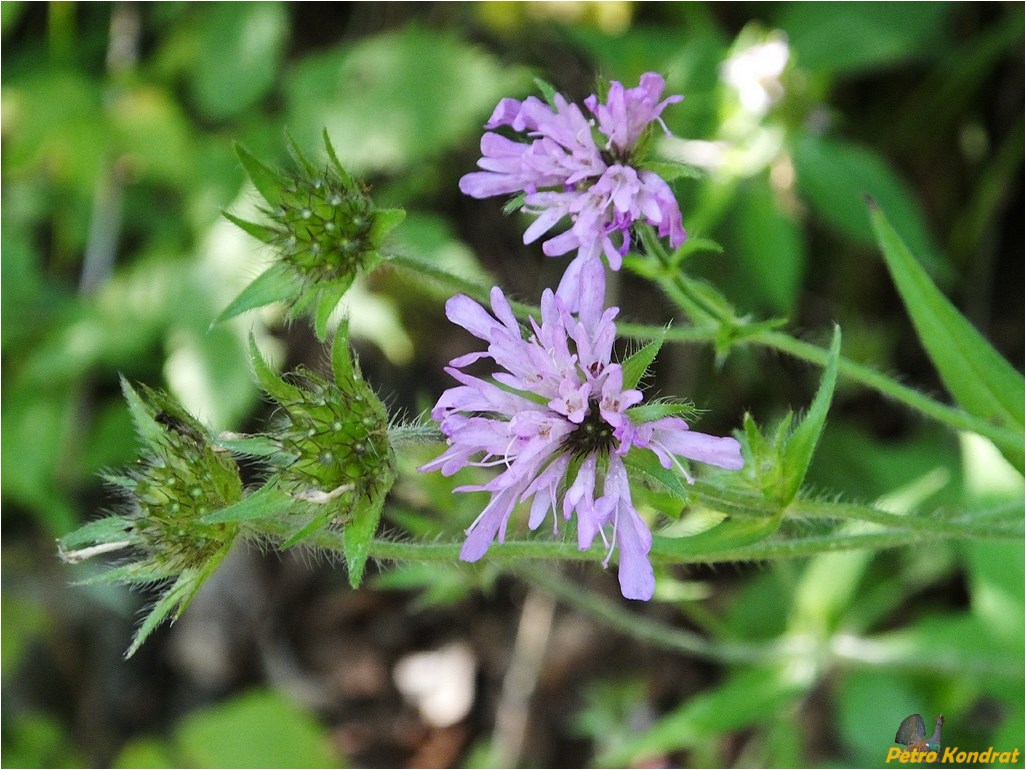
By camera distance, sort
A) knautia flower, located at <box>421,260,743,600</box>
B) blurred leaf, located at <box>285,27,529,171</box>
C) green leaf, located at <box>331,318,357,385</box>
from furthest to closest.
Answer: blurred leaf, located at <box>285,27,529,171</box> < green leaf, located at <box>331,318,357,385</box> < knautia flower, located at <box>421,260,743,600</box>

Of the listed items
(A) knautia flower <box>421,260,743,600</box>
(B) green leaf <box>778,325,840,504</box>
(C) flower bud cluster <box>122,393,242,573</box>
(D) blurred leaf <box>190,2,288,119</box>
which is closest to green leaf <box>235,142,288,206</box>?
(C) flower bud cluster <box>122,393,242,573</box>

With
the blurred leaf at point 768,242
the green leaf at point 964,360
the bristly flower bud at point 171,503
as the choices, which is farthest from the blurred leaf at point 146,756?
the green leaf at point 964,360

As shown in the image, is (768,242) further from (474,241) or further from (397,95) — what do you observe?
(397,95)

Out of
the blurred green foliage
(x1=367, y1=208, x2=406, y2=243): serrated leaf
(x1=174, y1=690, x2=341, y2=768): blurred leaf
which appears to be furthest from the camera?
(x1=174, y1=690, x2=341, y2=768): blurred leaf

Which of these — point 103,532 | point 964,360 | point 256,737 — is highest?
point 964,360

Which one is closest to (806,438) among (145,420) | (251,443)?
(251,443)

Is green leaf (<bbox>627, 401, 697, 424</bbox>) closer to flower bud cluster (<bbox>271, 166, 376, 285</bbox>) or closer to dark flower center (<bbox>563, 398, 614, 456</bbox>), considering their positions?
dark flower center (<bbox>563, 398, 614, 456</bbox>)

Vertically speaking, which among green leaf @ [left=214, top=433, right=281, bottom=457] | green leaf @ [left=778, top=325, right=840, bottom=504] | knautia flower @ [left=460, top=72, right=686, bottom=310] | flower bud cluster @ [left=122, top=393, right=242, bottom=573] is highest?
knautia flower @ [left=460, top=72, right=686, bottom=310]

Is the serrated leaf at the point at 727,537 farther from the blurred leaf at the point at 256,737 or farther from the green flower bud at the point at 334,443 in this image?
the blurred leaf at the point at 256,737
